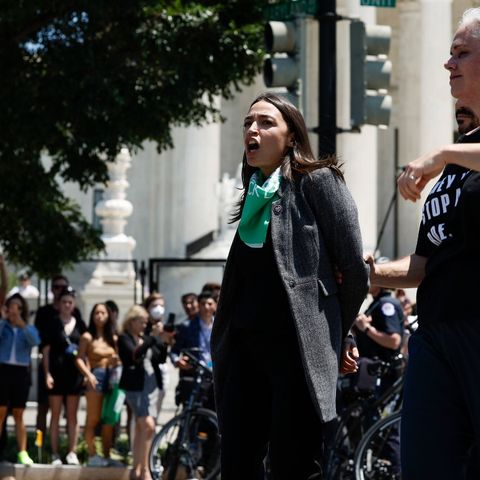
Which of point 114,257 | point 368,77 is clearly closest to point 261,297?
point 368,77

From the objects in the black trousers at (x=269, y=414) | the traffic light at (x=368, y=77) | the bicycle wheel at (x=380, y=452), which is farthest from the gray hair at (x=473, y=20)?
the traffic light at (x=368, y=77)

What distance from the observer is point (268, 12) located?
1299cm

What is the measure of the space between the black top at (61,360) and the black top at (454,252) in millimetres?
10709

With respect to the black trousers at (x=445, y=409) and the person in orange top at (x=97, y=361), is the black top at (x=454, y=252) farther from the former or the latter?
the person in orange top at (x=97, y=361)

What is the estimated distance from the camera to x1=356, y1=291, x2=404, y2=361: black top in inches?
507

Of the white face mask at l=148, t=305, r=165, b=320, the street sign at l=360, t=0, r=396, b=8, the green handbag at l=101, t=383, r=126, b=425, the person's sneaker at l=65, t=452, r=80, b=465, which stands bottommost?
the person's sneaker at l=65, t=452, r=80, b=465

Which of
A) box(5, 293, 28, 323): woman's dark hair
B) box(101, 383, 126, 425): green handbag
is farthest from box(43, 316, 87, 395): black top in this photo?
box(5, 293, 28, 323): woman's dark hair

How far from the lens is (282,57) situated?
12.4 m

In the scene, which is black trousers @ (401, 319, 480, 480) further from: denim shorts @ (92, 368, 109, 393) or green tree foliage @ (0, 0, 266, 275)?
green tree foliage @ (0, 0, 266, 275)

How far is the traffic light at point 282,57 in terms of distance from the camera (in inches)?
484

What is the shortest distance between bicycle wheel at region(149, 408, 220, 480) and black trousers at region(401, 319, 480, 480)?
7169 mm

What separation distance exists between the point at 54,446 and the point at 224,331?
9323mm

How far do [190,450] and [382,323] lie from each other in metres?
1.98

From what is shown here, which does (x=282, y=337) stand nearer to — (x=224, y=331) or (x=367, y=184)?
(x=224, y=331)
